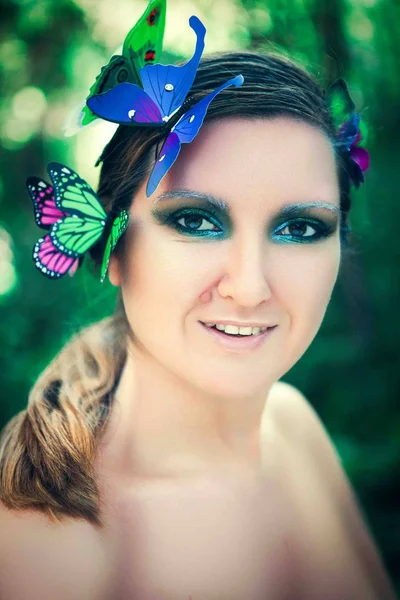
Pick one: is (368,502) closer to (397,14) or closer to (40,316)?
(40,316)

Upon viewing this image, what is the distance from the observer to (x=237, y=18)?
1849 millimetres

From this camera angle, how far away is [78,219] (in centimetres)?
112

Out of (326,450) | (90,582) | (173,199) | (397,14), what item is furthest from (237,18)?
(90,582)

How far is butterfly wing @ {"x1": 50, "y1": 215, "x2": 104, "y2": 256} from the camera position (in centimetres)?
111

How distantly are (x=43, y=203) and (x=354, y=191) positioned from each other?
1319 millimetres

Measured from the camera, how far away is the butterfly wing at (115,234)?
108 cm

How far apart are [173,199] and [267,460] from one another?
2.22ft

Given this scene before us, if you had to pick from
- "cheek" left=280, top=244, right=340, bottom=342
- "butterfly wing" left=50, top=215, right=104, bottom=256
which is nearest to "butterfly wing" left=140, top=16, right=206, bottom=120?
"butterfly wing" left=50, top=215, right=104, bottom=256

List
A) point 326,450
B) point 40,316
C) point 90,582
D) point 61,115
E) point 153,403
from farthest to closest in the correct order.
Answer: point 40,316
point 61,115
point 326,450
point 153,403
point 90,582

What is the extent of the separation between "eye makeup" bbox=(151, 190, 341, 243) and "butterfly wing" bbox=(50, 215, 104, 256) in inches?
5.4

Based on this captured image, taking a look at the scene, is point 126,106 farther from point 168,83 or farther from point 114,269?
point 114,269

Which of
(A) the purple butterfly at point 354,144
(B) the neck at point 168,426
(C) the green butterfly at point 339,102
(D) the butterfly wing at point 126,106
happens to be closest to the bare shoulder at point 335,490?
(B) the neck at point 168,426

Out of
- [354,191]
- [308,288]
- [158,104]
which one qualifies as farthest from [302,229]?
[354,191]

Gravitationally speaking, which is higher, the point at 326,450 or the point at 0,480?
the point at 326,450
